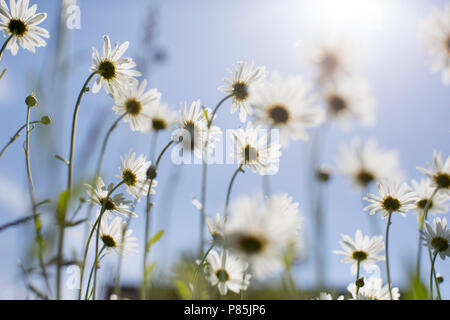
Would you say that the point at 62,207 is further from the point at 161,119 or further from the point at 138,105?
the point at 161,119

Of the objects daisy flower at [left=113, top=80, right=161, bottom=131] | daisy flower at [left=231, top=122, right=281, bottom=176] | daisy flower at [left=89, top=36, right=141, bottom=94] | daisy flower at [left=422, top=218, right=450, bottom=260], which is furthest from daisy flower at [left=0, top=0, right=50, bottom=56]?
daisy flower at [left=422, top=218, right=450, bottom=260]

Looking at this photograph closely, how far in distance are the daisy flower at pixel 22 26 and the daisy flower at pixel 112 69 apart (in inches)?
4.8

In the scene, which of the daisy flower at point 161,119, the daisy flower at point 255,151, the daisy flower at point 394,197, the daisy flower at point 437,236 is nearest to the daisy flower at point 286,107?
the daisy flower at point 255,151

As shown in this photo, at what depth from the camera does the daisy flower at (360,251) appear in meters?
0.89

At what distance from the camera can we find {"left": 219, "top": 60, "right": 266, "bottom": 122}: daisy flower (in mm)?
833

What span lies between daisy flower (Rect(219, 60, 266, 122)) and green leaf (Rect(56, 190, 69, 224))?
1.30 ft

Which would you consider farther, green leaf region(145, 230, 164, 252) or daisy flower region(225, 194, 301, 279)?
green leaf region(145, 230, 164, 252)

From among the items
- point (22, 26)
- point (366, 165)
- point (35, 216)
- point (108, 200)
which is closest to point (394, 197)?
point (366, 165)

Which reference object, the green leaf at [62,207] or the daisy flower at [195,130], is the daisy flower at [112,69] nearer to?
the daisy flower at [195,130]

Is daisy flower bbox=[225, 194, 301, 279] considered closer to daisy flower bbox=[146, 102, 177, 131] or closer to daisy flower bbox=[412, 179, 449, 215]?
daisy flower bbox=[412, 179, 449, 215]

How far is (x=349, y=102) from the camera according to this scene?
83 centimetres

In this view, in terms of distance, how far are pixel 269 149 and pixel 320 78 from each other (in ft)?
0.58
